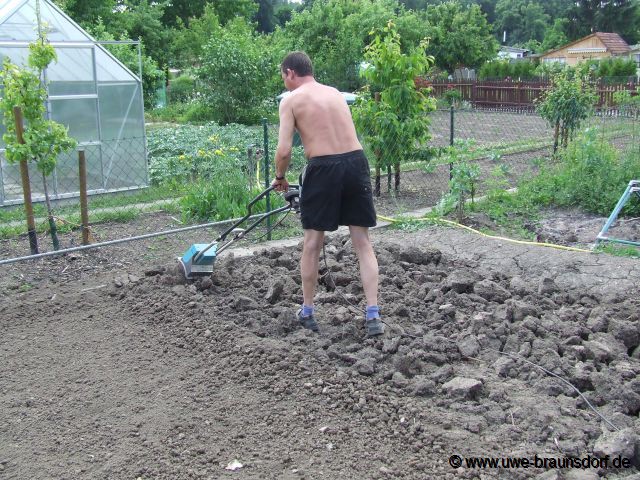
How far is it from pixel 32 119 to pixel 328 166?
12.2 ft

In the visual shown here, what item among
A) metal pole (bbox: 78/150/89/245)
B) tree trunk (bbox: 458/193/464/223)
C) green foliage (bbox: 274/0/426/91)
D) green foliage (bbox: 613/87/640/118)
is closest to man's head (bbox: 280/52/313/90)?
metal pole (bbox: 78/150/89/245)

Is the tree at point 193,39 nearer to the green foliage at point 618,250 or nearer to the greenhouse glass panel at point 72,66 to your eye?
the greenhouse glass panel at point 72,66

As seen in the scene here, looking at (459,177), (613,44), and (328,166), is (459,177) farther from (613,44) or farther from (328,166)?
(613,44)

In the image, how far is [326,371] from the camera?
4473 millimetres

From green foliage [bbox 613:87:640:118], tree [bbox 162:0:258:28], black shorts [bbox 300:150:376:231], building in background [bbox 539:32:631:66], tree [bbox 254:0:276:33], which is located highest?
tree [bbox 254:0:276:33]

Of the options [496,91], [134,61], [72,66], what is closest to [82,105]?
[72,66]

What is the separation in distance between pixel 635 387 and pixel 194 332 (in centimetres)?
296

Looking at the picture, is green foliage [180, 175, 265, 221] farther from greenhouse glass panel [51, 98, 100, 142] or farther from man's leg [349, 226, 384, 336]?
man's leg [349, 226, 384, 336]

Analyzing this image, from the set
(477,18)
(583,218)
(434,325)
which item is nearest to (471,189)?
(583,218)

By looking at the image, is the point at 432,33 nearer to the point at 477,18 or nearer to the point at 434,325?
the point at 477,18

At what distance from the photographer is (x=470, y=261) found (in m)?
6.81

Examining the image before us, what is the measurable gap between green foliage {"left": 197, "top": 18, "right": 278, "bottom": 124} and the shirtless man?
53.4 ft

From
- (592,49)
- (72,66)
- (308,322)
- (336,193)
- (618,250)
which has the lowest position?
(308,322)

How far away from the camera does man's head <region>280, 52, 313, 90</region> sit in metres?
5.11
